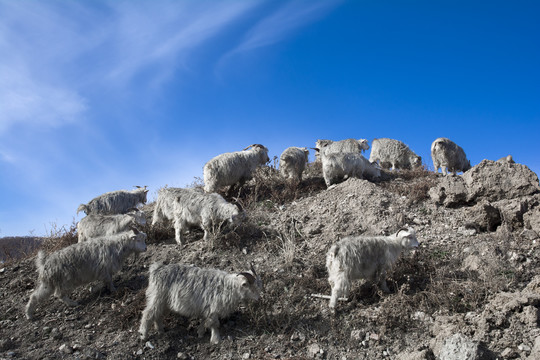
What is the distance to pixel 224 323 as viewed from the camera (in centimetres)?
666

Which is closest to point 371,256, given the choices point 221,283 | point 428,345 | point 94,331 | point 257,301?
point 428,345

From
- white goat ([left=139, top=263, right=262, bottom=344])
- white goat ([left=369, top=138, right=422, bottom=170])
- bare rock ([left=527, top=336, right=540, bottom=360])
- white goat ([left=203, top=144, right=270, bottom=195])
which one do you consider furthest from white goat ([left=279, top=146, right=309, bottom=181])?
bare rock ([left=527, top=336, right=540, bottom=360])

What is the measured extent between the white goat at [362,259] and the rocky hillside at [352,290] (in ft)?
1.16

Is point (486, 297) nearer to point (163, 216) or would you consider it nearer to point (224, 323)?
point (224, 323)

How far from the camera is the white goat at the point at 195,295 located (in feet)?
20.5

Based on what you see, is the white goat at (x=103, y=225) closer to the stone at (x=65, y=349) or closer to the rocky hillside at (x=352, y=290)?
the rocky hillside at (x=352, y=290)

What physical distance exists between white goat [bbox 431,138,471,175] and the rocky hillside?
171 inches

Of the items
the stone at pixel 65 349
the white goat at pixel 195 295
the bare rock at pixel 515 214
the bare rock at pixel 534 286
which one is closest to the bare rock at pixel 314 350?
the white goat at pixel 195 295

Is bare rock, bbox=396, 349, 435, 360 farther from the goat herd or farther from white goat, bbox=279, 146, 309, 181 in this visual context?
white goat, bbox=279, 146, 309, 181

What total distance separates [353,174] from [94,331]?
7.87 metres

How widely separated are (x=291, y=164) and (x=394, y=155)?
5592 mm

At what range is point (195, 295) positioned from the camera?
629 centimetres

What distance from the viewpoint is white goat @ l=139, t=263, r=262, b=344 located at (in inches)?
246

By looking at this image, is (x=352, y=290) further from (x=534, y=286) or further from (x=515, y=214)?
(x=515, y=214)
